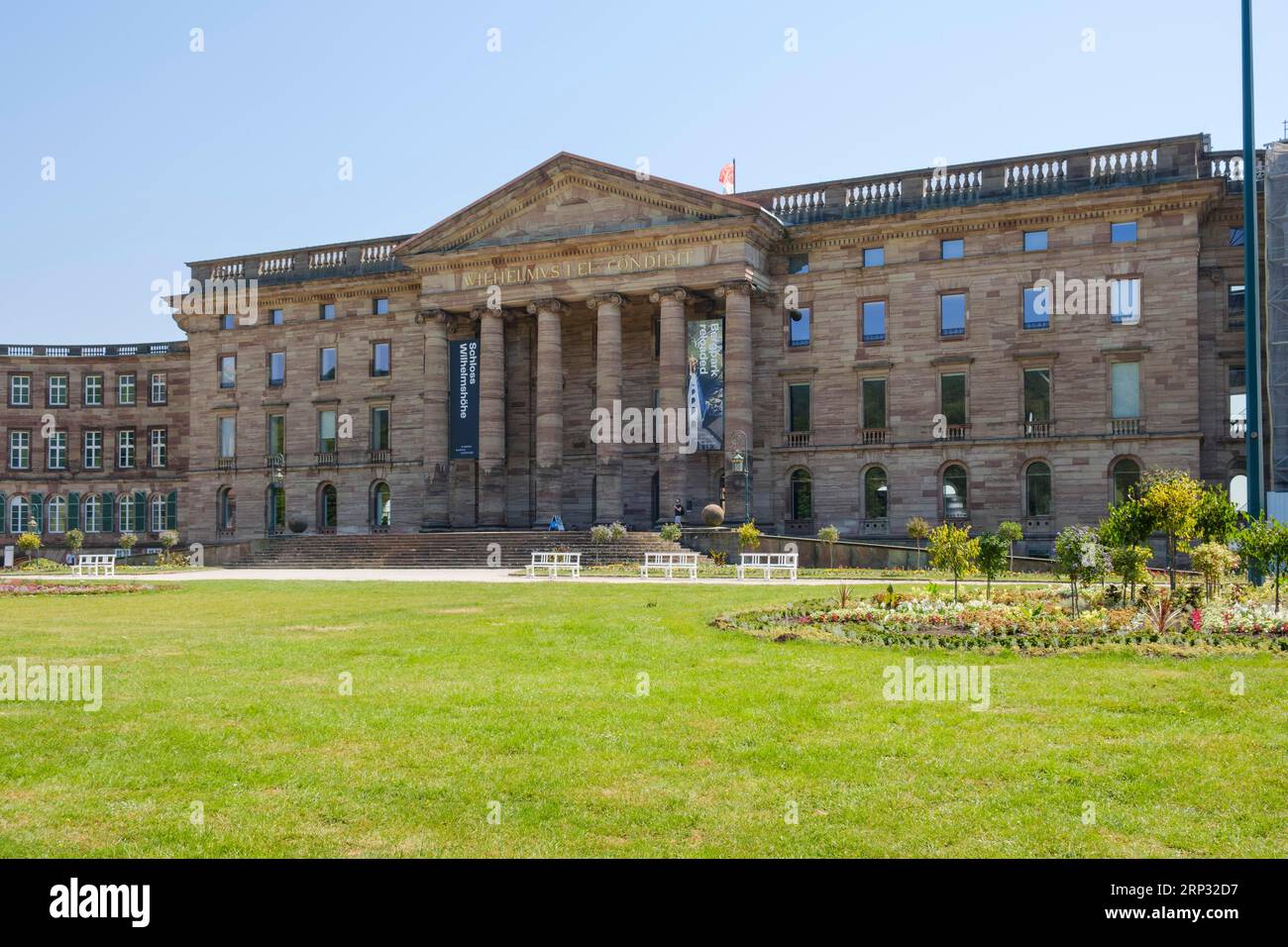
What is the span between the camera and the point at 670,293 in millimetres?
55531

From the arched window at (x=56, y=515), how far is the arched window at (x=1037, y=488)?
6412 centimetres

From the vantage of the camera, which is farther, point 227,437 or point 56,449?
point 56,449

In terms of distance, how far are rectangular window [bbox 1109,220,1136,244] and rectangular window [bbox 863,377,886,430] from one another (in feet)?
39.2

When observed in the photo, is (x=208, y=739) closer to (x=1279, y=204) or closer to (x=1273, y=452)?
(x=1273, y=452)

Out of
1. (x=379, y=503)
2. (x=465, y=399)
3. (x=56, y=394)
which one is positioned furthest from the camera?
(x=56, y=394)

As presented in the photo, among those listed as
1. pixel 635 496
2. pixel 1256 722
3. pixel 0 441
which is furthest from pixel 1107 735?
pixel 0 441

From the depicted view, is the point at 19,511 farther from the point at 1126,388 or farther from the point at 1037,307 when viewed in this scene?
the point at 1126,388

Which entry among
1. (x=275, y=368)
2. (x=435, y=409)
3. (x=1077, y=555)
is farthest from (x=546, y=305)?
(x=1077, y=555)

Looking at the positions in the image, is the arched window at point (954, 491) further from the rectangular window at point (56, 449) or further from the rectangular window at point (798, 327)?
the rectangular window at point (56, 449)

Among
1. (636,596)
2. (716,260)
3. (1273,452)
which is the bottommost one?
Answer: (636,596)

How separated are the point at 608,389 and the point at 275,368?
24.2 m

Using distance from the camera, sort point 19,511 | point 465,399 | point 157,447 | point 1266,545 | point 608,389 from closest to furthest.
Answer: point 1266,545 → point 608,389 → point 465,399 → point 157,447 → point 19,511

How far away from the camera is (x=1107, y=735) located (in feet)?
36.2
